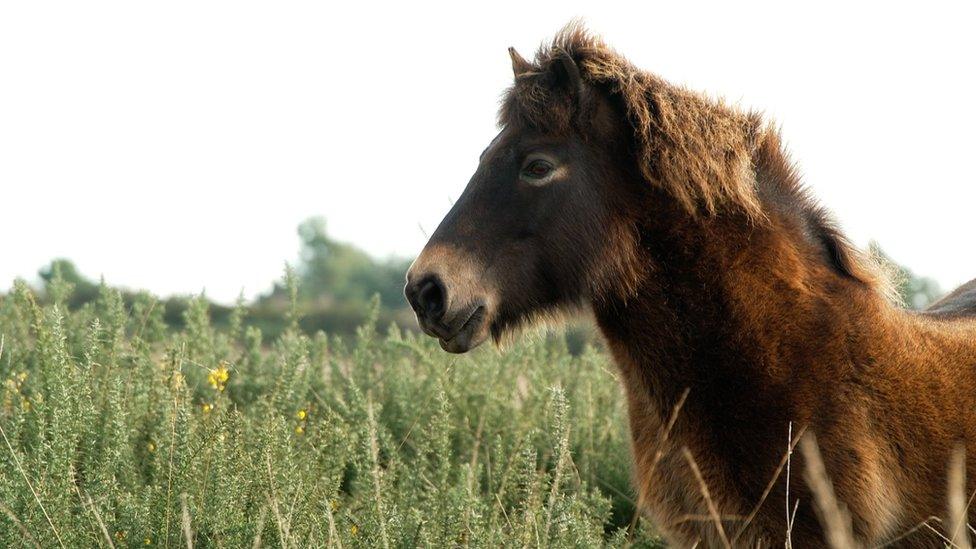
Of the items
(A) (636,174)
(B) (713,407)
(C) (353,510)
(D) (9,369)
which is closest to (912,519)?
(B) (713,407)

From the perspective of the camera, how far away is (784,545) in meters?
3.06

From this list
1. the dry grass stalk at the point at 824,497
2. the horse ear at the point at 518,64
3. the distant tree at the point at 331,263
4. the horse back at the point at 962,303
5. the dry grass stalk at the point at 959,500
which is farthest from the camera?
the distant tree at the point at 331,263

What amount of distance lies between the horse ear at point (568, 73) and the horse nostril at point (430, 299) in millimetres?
856

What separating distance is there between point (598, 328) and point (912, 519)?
123cm

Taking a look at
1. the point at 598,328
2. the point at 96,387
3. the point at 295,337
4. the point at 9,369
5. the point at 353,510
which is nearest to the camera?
the point at 598,328

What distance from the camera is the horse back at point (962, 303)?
439 cm

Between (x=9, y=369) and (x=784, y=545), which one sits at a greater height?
(x=9, y=369)

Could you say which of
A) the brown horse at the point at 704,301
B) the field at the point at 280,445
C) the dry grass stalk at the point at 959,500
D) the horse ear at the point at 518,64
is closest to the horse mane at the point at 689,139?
the brown horse at the point at 704,301

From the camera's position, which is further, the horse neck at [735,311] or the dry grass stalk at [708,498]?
the horse neck at [735,311]

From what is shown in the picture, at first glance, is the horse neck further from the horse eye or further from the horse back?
the horse back

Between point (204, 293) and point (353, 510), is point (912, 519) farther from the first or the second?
point (204, 293)

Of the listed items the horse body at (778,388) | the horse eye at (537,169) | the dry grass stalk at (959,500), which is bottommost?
the dry grass stalk at (959,500)

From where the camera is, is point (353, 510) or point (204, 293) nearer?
point (353, 510)

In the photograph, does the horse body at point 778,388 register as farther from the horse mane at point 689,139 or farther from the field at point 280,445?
the field at point 280,445
